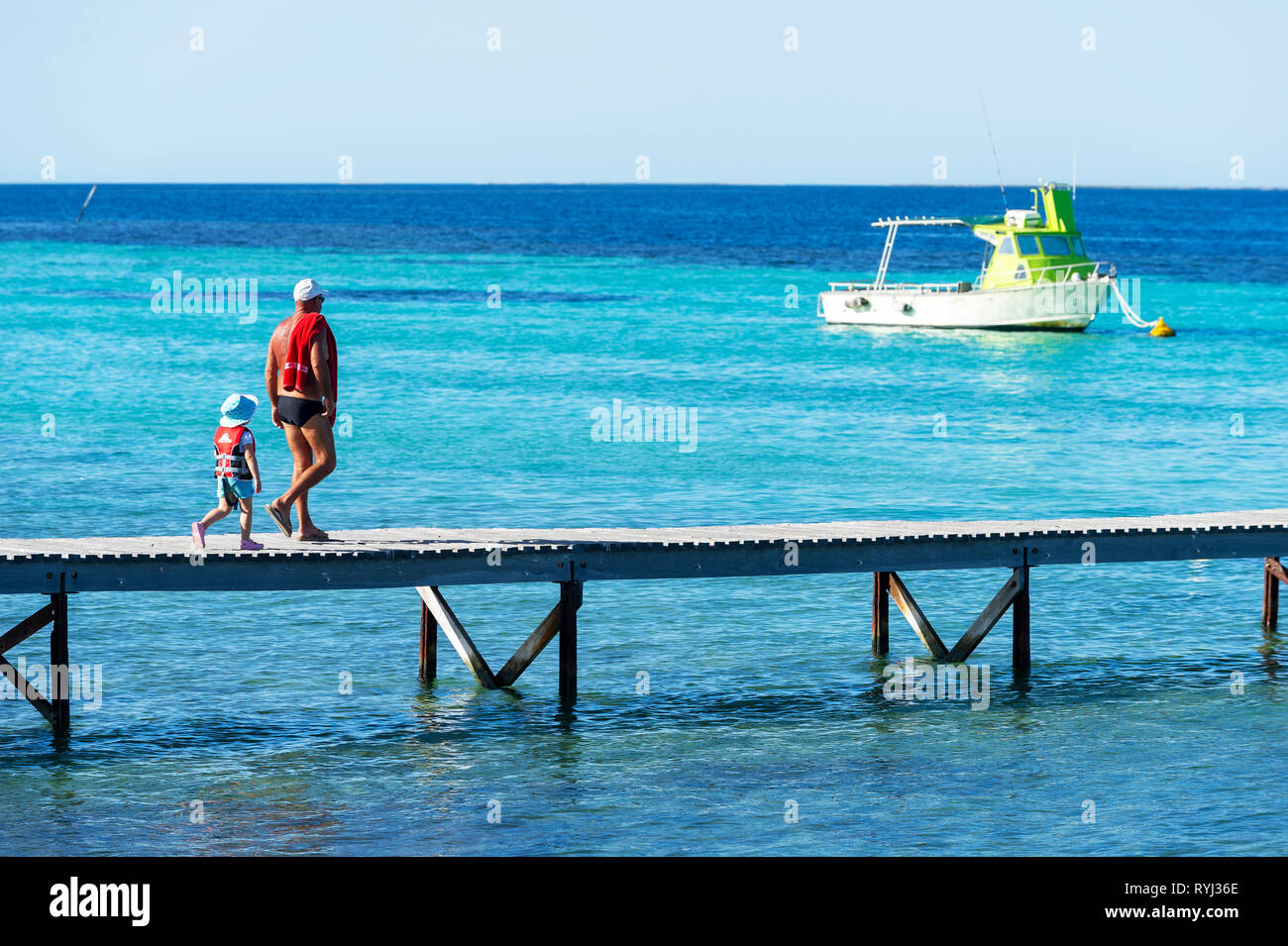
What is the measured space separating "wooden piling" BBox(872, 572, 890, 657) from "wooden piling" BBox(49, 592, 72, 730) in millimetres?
7383

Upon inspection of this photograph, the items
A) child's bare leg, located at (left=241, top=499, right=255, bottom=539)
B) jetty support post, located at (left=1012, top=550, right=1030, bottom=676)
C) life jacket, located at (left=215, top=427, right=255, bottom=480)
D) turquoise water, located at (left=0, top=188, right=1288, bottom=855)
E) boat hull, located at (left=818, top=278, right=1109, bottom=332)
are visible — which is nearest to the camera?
turquoise water, located at (left=0, top=188, right=1288, bottom=855)

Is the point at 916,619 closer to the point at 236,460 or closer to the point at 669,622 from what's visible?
the point at 669,622

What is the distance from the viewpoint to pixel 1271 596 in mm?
17656

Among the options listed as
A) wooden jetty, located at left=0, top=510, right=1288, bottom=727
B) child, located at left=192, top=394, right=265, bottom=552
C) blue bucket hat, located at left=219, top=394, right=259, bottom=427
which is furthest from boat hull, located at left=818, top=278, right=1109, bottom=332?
blue bucket hat, located at left=219, top=394, right=259, bottom=427

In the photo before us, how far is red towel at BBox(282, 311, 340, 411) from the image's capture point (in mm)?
12375

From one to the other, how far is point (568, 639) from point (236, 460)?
3.42 meters

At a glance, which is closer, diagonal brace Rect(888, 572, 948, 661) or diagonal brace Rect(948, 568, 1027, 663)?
diagonal brace Rect(948, 568, 1027, 663)

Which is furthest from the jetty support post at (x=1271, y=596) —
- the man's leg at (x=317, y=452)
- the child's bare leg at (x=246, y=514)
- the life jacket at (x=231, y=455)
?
the life jacket at (x=231, y=455)

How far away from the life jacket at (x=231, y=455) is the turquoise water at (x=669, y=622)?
104 centimetres

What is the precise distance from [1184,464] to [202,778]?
880 inches

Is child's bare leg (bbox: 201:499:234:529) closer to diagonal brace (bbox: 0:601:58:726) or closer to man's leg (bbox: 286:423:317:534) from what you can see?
man's leg (bbox: 286:423:317:534)

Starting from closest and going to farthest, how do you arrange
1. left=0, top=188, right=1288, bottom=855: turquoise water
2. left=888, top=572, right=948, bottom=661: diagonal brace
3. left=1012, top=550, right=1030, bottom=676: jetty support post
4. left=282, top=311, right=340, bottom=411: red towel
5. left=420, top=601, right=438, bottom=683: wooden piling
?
left=0, top=188, right=1288, bottom=855: turquoise water → left=282, top=311, right=340, bottom=411: red towel → left=420, top=601, right=438, bottom=683: wooden piling → left=1012, top=550, right=1030, bottom=676: jetty support post → left=888, top=572, right=948, bottom=661: diagonal brace

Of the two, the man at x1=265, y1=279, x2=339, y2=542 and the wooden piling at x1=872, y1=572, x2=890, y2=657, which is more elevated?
the man at x1=265, y1=279, x2=339, y2=542

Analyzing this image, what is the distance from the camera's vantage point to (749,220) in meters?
159
